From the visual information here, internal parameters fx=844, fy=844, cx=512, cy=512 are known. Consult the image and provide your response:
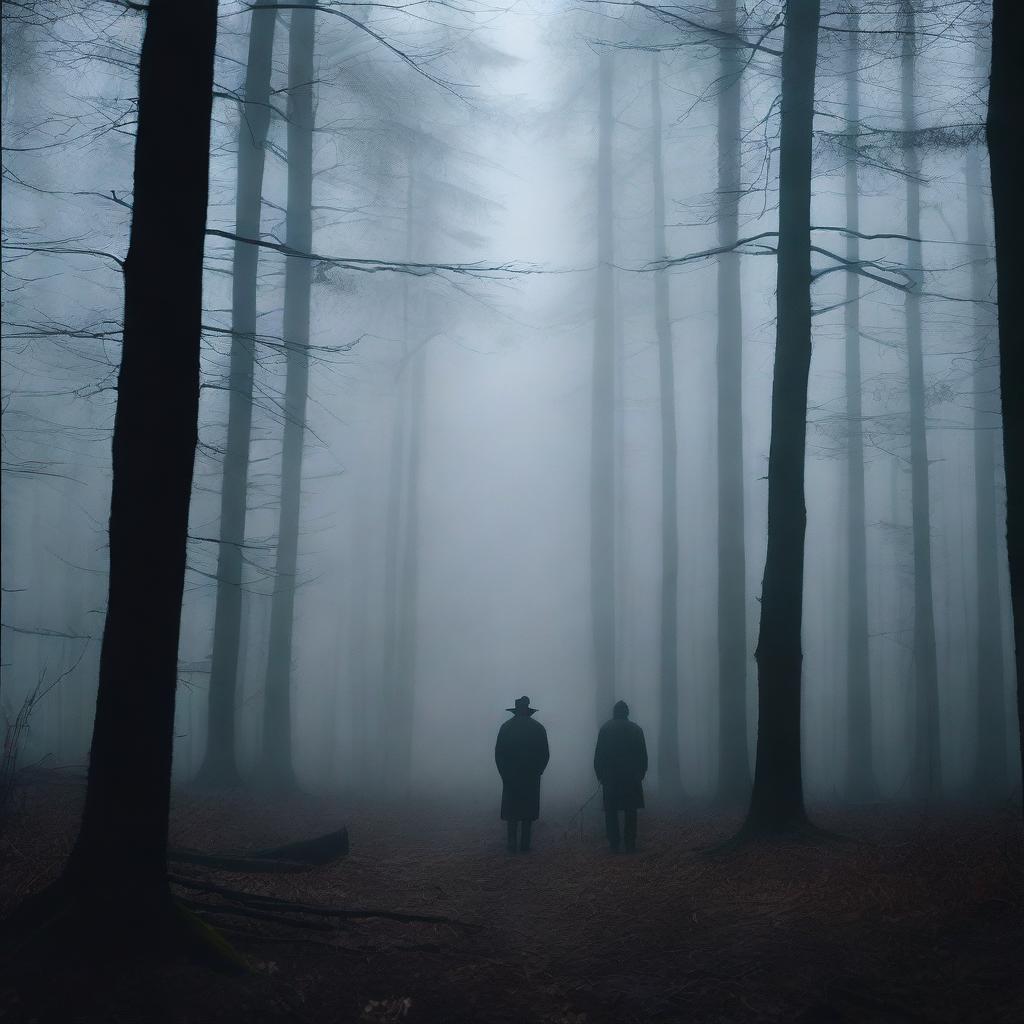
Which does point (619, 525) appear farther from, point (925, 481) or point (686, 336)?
point (925, 481)

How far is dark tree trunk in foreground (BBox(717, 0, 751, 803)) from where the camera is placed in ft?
45.6

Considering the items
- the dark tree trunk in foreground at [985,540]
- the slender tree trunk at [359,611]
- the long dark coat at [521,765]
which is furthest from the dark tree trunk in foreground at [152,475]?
the slender tree trunk at [359,611]

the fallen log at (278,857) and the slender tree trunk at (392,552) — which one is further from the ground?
the slender tree trunk at (392,552)

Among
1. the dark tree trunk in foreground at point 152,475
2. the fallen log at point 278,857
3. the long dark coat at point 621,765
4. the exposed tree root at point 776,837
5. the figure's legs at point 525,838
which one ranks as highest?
the dark tree trunk in foreground at point 152,475

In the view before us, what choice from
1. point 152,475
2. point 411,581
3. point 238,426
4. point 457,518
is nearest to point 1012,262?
point 152,475

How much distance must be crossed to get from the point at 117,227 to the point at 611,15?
1216 centimetres

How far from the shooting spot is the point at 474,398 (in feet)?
141

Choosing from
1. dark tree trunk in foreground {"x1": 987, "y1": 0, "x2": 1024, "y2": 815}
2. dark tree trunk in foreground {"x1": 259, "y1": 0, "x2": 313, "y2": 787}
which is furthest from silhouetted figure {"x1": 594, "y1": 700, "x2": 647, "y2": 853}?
dark tree trunk in foreground {"x1": 259, "y1": 0, "x2": 313, "y2": 787}

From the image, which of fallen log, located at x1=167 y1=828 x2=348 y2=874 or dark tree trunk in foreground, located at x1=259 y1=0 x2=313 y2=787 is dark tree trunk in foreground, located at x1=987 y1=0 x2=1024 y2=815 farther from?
dark tree trunk in foreground, located at x1=259 y1=0 x2=313 y2=787

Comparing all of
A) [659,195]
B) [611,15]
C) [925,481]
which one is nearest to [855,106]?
[659,195]

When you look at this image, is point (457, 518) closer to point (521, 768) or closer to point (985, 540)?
point (985, 540)

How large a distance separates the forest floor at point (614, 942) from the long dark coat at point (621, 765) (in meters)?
1.08

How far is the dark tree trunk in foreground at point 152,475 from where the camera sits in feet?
15.9

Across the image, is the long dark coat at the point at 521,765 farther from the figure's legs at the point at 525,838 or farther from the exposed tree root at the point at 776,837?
the exposed tree root at the point at 776,837
